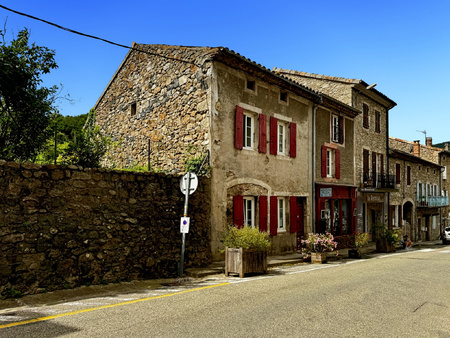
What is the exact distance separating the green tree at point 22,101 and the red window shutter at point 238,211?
586cm

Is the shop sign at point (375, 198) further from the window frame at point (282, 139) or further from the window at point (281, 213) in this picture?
the window frame at point (282, 139)

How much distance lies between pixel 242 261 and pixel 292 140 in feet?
23.5

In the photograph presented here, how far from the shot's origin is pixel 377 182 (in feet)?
77.0

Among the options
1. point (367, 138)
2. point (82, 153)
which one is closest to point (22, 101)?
point (82, 153)

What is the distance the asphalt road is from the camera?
→ 16.7 feet

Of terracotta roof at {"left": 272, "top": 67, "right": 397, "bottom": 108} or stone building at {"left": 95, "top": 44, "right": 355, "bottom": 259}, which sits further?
terracotta roof at {"left": 272, "top": 67, "right": 397, "bottom": 108}

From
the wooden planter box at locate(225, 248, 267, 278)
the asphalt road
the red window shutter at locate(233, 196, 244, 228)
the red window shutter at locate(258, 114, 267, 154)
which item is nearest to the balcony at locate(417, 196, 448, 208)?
the red window shutter at locate(258, 114, 267, 154)

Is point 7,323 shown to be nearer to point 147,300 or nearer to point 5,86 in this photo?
point 147,300

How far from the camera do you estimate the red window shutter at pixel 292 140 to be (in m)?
15.4

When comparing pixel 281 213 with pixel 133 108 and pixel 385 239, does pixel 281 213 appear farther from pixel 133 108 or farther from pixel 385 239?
pixel 133 108

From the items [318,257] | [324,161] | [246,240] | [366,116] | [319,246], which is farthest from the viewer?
[366,116]

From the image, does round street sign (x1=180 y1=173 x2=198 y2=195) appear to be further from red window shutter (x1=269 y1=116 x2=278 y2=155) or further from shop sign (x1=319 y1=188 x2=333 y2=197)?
shop sign (x1=319 y1=188 x2=333 y2=197)

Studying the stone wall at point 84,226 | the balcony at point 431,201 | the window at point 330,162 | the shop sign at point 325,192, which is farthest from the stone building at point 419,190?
the stone wall at point 84,226

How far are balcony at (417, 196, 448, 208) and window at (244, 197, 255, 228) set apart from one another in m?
22.4
